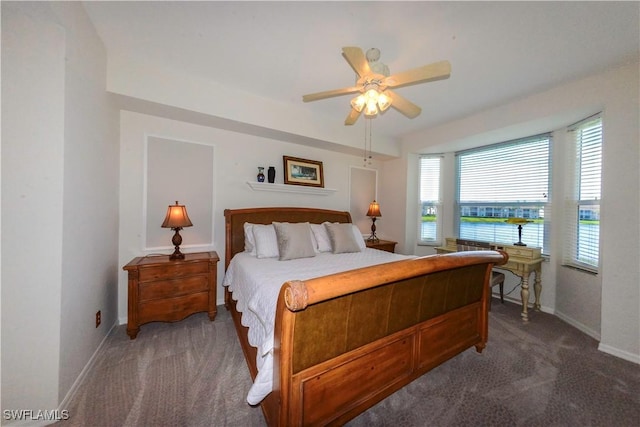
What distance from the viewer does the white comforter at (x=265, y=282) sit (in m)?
1.19

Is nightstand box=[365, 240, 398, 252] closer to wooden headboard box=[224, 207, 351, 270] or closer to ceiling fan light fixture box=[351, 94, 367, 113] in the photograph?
wooden headboard box=[224, 207, 351, 270]

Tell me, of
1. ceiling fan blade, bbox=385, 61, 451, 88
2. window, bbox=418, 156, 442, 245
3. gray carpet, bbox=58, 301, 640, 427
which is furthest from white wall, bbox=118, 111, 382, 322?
ceiling fan blade, bbox=385, 61, 451, 88

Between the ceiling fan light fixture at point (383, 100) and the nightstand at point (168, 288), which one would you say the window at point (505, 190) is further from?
the nightstand at point (168, 288)

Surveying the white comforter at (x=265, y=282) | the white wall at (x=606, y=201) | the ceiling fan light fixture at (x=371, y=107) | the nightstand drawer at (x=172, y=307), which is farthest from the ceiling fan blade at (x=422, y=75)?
the nightstand drawer at (x=172, y=307)

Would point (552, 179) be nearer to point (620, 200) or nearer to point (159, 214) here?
point (620, 200)

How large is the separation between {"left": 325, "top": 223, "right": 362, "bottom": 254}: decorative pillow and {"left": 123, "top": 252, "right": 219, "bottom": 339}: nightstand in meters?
1.45

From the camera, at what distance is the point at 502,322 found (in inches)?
105

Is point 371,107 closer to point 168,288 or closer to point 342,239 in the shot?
point 342,239

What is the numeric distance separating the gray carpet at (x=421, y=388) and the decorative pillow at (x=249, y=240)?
37.0 inches

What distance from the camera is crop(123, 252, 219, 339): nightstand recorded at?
2158mm

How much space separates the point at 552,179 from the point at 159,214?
5012 mm

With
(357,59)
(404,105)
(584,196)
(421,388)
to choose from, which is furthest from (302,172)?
(584,196)

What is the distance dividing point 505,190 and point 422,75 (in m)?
2.85

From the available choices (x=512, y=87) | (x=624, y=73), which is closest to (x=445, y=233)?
(x=512, y=87)
